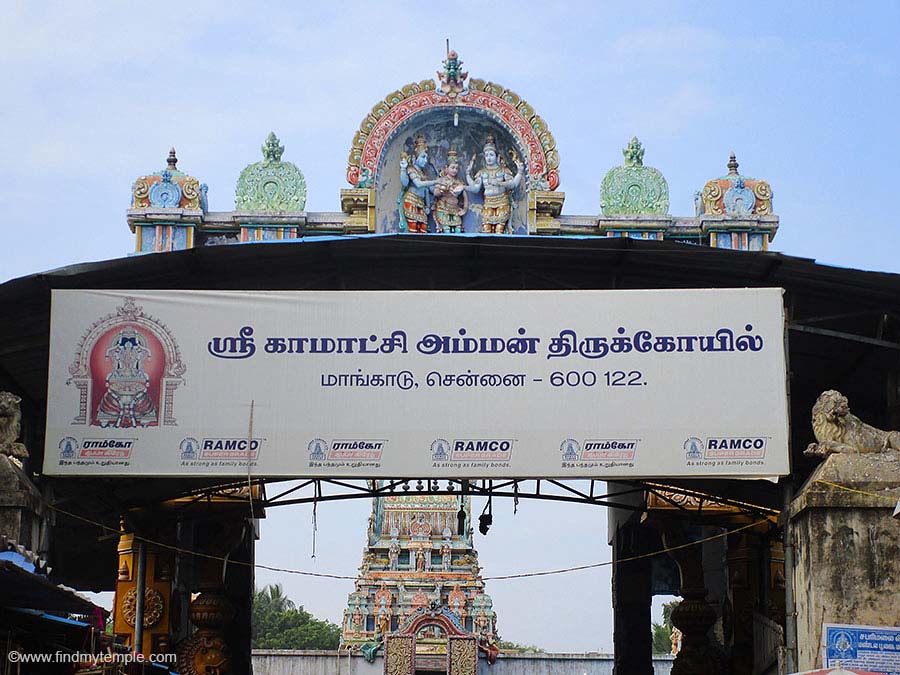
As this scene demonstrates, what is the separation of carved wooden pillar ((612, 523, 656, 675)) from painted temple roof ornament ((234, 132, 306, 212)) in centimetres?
938

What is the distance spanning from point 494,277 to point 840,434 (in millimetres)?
4313

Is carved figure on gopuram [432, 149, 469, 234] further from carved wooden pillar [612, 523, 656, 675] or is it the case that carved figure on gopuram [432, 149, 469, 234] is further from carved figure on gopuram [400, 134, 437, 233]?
carved wooden pillar [612, 523, 656, 675]

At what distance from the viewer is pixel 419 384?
15.3m

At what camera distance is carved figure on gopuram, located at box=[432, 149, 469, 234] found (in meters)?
28.2

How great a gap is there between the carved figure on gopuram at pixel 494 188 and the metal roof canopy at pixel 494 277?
11214mm

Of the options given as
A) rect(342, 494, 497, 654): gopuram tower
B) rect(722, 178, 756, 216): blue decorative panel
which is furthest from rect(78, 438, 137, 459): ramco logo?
rect(342, 494, 497, 654): gopuram tower

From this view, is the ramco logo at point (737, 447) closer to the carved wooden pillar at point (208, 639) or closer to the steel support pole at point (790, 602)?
the steel support pole at point (790, 602)

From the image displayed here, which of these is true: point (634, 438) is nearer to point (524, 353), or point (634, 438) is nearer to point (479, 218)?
point (524, 353)

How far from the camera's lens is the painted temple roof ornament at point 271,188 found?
28594 mm

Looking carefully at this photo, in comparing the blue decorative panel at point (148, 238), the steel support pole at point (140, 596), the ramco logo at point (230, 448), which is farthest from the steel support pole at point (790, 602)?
the blue decorative panel at point (148, 238)

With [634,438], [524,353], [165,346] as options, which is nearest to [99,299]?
[165,346]

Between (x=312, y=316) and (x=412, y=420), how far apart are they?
1.61 meters

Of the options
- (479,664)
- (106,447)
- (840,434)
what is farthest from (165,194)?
(840,434)

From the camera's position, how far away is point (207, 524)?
25391mm
